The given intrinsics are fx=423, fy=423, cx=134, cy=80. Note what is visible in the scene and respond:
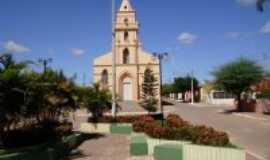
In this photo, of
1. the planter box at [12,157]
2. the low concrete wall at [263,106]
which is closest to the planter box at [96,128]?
the planter box at [12,157]

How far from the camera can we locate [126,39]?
218ft

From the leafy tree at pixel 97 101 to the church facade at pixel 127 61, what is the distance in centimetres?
3908

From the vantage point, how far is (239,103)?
39.4 m

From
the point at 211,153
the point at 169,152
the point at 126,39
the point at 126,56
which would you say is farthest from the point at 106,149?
the point at 126,39

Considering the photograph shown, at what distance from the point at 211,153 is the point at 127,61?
55.3m

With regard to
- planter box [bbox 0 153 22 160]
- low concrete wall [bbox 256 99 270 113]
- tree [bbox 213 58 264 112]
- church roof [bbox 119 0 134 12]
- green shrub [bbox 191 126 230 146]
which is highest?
church roof [bbox 119 0 134 12]

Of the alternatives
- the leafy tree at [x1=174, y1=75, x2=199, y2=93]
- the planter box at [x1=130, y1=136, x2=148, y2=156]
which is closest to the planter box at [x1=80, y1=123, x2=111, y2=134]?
the planter box at [x1=130, y1=136, x2=148, y2=156]

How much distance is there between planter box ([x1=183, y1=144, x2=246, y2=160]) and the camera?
37.3 feet

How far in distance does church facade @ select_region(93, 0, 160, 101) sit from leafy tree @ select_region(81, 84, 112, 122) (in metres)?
39.1

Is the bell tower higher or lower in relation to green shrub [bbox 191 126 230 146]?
higher

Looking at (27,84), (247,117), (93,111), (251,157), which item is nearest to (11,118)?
(27,84)

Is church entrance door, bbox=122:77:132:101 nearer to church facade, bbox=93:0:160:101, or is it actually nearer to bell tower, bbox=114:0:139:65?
church facade, bbox=93:0:160:101

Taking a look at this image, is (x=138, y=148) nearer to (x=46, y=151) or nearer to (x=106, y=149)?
(x=106, y=149)

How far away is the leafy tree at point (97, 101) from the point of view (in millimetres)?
24306
